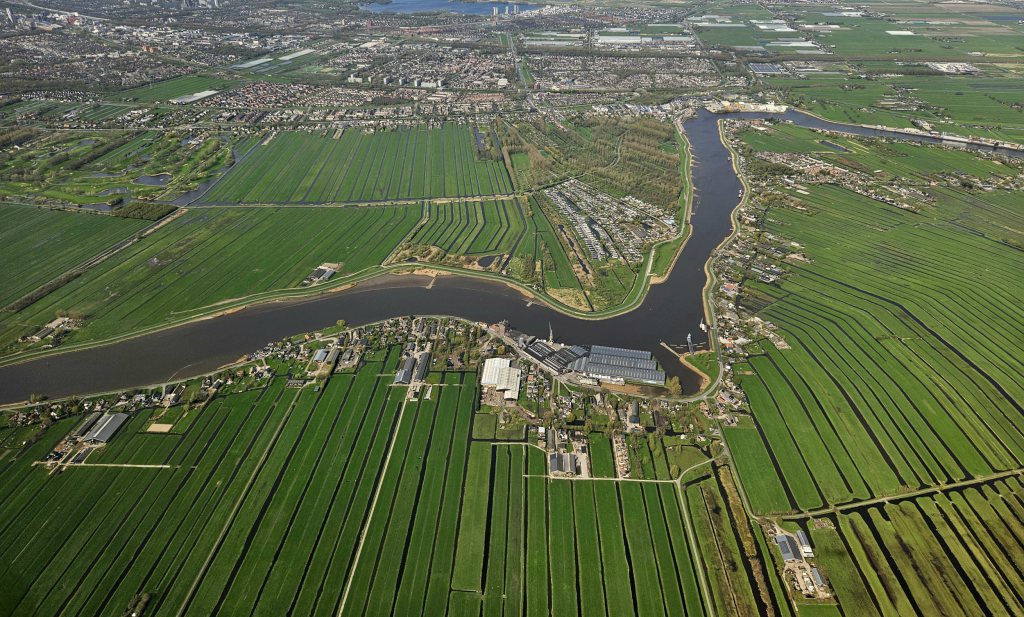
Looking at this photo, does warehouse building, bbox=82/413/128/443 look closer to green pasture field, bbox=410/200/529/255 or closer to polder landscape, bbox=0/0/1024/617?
polder landscape, bbox=0/0/1024/617

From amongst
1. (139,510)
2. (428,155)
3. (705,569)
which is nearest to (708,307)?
(705,569)

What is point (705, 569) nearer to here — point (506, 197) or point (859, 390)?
point (859, 390)

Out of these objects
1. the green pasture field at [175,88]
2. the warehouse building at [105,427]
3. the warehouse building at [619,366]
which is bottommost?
the warehouse building at [105,427]

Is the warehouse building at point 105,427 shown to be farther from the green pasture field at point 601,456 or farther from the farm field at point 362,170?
the farm field at point 362,170

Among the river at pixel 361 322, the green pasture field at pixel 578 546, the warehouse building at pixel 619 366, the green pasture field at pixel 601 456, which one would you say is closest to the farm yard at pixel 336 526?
the green pasture field at pixel 578 546

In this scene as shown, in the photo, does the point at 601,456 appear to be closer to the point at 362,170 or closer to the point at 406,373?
the point at 406,373

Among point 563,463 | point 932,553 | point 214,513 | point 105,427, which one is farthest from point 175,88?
point 932,553
